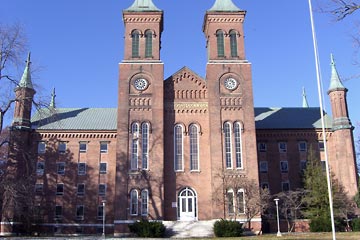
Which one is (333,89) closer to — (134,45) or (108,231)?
(134,45)

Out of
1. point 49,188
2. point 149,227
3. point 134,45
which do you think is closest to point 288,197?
point 149,227

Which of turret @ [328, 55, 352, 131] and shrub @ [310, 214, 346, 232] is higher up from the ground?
turret @ [328, 55, 352, 131]

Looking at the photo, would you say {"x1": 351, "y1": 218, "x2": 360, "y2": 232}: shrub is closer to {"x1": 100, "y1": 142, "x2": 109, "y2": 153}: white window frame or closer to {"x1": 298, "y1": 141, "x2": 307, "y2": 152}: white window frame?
{"x1": 298, "y1": 141, "x2": 307, "y2": 152}: white window frame

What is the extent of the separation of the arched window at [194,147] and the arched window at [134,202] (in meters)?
6.45

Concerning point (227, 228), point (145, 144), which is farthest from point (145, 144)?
point (227, 228)

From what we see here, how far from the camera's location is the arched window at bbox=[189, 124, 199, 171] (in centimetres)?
4494

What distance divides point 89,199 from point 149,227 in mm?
14995

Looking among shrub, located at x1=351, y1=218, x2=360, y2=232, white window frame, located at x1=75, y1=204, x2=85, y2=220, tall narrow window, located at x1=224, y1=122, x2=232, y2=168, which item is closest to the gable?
tall narrow window, located at x1=224, y1=122, x2=232, y2=168

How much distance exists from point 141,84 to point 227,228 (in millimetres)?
17991

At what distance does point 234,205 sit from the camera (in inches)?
1663

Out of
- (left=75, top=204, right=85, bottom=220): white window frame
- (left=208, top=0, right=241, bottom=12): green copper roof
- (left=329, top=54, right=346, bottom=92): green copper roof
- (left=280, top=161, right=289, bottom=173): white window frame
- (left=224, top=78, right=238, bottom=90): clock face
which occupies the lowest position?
(left=75, top=204, right=85, bottom=220): white window frame

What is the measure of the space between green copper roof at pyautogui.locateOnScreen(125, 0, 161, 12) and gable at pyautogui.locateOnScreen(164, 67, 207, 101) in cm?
830

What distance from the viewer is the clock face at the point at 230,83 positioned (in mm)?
46281

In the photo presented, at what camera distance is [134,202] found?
140 feet
